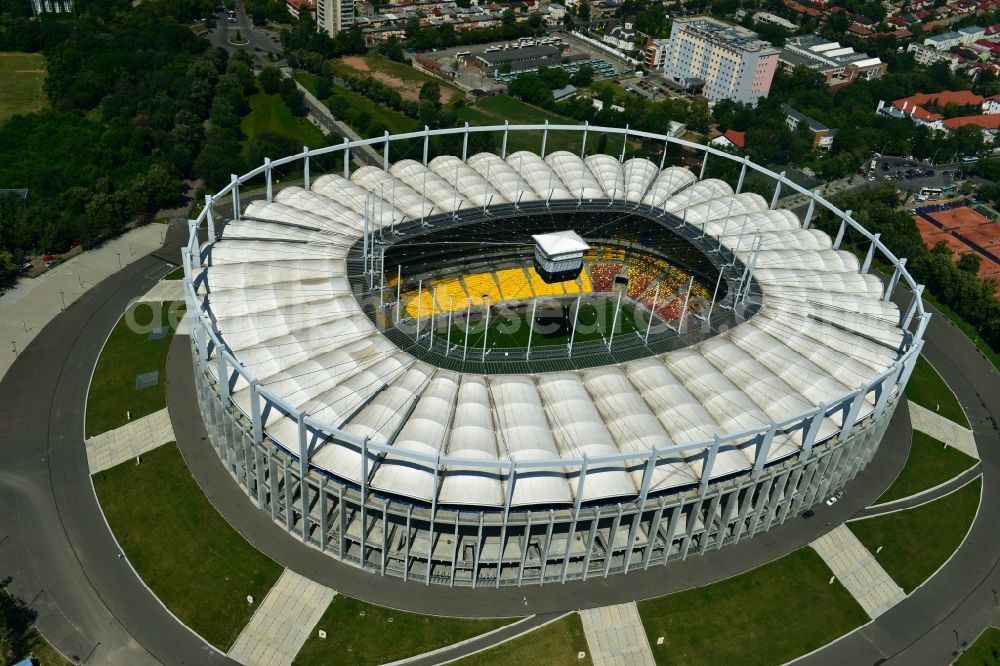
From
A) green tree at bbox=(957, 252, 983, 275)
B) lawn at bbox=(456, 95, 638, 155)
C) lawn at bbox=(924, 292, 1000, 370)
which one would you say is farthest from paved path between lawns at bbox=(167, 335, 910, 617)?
lawn at bbox=(456, 95, 638, 155)

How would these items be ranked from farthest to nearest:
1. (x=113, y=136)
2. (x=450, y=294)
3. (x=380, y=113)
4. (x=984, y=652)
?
(x=380, y=113) → (x=113, y=136) → (x=450, y=294) → (x=984, y=652)

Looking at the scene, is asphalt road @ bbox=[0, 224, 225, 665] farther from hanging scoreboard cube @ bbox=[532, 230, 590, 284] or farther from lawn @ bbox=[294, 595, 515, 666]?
hanging scoreboard cube @ bbox=[532, 230, 590, 284]

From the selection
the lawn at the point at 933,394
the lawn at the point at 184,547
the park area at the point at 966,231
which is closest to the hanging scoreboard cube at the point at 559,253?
the lawn at the point at 933,394

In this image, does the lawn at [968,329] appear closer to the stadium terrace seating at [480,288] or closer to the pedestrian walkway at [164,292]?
the stadium terrace seating at [480,288]

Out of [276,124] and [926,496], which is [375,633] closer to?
[926,496]

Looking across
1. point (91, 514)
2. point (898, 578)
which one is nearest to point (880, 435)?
point (898, 578)

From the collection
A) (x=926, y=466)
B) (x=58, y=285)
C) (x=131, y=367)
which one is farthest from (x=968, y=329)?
(x=58, y=285)

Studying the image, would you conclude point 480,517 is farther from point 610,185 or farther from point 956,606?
point 610,185
